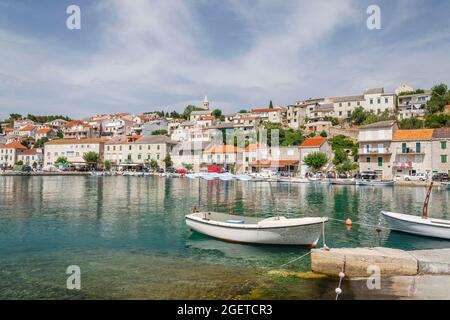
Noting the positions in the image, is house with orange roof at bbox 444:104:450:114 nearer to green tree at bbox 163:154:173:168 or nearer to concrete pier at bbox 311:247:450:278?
Result: green tree at bbox 163:154:173:168

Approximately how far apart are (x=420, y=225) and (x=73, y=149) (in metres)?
103

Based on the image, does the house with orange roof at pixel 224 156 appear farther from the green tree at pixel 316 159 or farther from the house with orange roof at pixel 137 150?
the green tree at pixel 316 159

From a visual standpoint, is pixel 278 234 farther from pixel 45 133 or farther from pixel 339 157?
pixel 45 133

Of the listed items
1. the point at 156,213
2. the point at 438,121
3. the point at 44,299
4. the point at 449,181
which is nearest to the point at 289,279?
the point at 44,299

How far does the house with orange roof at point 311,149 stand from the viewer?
7019cm

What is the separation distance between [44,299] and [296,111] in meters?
96.0

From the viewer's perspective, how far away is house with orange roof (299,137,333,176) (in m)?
70.2

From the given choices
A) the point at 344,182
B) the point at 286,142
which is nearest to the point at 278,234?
the point at 344,182

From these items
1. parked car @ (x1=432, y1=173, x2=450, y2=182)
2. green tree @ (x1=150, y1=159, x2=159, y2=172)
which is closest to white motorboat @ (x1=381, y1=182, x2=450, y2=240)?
parked car @ (x1=432, y1=173, x2=450, y2=182)

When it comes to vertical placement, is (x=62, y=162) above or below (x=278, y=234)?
above

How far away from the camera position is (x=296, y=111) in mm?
101000

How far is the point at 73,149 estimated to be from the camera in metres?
104

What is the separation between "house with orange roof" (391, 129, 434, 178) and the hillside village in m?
0.15

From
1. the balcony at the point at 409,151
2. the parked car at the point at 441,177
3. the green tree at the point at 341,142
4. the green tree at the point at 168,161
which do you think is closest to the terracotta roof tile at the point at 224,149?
the green tree at the point at 168,161
